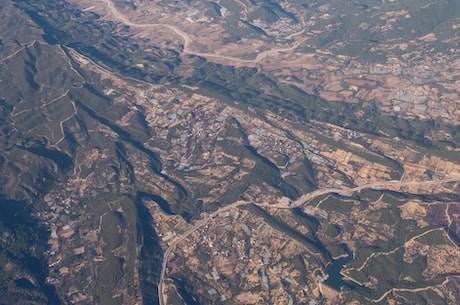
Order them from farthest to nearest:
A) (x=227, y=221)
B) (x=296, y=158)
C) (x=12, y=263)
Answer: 1. (x=296, y=158)
2. (x=227, y=221)
3. (x=12, y=263)

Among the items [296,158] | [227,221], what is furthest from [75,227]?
[296,158]

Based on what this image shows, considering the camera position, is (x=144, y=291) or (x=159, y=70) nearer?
(x=144, y=291)

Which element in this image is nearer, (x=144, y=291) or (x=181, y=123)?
(x=144, y=291)

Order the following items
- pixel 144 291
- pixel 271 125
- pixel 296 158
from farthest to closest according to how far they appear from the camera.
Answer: pixel 271 125 → pixel 296 158 → pixel 144 291

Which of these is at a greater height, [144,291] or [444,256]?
[444,256]

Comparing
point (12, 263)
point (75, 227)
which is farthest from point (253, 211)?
point (12, 263)

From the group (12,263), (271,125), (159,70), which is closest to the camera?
(12,263)

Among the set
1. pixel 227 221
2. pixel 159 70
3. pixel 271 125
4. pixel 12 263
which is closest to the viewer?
pixel 12 263

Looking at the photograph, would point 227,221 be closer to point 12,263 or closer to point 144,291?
point 144,291

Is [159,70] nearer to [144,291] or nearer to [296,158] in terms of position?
[296,158]

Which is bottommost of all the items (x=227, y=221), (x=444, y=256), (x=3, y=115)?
(x=3, y=115)
